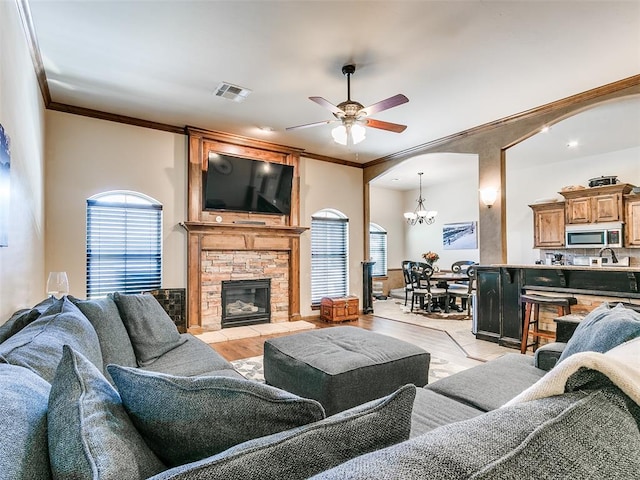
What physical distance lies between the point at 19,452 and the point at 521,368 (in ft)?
7.65

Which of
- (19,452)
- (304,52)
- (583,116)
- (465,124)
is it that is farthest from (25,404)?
(583,116)

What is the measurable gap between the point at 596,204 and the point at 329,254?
4900 millimetres

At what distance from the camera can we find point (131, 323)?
2426 millimetres

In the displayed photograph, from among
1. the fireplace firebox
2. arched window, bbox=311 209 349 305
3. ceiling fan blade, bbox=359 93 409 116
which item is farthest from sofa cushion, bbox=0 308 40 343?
arched window, bbox=311 209 349 305

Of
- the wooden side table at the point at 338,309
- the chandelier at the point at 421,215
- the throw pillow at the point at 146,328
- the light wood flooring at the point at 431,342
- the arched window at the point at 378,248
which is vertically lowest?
the light wood flooring at the point at 431,342

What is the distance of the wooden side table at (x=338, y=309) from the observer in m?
5.94

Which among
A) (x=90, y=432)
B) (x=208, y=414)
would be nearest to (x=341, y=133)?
(x=208, y=414)

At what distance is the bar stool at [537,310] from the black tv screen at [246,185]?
3715 mm

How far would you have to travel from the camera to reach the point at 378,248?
9.71 metres

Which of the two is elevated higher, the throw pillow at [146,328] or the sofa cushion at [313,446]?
the sofa cushion at [313,446]

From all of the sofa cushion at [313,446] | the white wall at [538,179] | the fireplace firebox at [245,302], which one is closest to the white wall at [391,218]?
the white wall at [538,179]

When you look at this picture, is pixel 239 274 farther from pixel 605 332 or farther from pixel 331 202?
pixel 605 332

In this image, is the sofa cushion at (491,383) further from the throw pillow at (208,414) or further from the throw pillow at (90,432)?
the throw pillow at (90,432)

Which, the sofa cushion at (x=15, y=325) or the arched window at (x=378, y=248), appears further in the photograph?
the arched window at (x=378, y=248)
